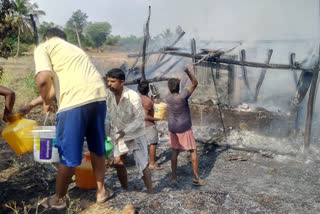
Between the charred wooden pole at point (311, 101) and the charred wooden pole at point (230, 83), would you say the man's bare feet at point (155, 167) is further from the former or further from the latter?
the charred wooden pole at point (230, 83)

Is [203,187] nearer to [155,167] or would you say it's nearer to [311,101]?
[155,167]

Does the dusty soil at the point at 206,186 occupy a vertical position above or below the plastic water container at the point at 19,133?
below

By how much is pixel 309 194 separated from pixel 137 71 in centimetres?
509

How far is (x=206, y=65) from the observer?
819cm

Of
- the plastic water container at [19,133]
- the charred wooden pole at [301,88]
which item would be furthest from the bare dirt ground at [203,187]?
the charred wooden pole at [301,88]

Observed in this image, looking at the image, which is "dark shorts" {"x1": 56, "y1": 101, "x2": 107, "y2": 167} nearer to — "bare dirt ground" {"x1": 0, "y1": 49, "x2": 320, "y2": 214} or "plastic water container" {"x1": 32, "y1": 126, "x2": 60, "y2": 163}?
"plastic water container" {"x1": 32, "y1": 126, "x2": 60, "y2": 163}

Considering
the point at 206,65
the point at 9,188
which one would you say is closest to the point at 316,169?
the point at 206,65

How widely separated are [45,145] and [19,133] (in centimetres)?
40

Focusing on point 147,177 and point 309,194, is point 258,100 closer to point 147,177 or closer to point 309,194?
point 309,194

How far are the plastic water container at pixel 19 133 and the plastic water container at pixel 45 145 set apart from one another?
8.8 inches

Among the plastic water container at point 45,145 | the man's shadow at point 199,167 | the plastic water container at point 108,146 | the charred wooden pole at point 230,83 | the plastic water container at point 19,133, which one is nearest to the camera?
the plastic water container at point 45,145

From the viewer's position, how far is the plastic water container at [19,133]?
10.8 feet

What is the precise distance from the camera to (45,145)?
311 cm

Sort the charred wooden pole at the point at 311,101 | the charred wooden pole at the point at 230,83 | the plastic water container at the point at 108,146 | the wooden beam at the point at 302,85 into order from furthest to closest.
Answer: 1. the charred wooden pole at the point at 230,83
2. the wooden beam at the point at 302,85
3. the charred wooden pole at the point at 311,101
4. the plastic water container at the point at 108,146
